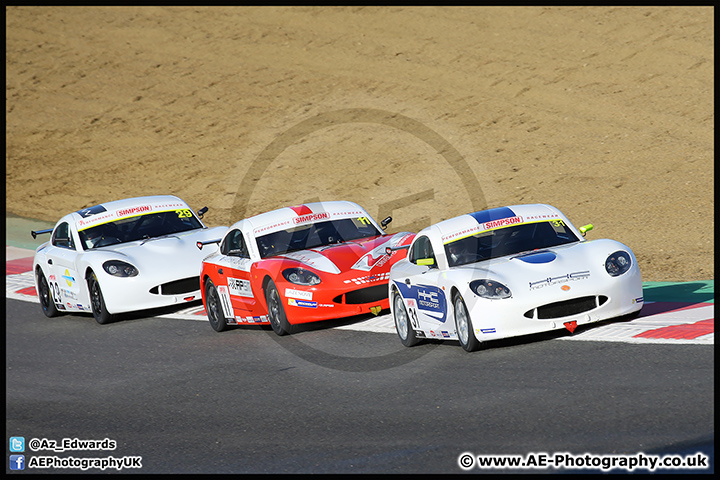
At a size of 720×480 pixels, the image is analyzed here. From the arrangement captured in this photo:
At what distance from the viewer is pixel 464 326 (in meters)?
9.49

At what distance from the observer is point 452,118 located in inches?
1029

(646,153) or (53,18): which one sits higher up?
(53,18)

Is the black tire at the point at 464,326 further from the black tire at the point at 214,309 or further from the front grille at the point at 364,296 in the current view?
the black tire at the point at 214,309

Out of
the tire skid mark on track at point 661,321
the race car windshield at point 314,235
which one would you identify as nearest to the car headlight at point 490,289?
the tire skid mark on track at point 661,321

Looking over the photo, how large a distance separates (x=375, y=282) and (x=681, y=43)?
19485 millimetres

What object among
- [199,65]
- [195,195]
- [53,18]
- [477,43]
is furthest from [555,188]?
[53,18]

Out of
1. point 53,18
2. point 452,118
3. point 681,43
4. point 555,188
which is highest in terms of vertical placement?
point 53,18

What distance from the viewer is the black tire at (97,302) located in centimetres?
1341

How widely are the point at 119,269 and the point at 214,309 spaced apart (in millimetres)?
1675

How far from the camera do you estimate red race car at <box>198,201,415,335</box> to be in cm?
1123

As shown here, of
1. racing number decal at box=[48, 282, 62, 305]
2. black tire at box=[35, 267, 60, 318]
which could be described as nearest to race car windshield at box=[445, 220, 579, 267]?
racing number decal at box=[48, 282, 62, 305]

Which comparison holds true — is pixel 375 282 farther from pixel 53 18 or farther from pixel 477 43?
pixel 53 18

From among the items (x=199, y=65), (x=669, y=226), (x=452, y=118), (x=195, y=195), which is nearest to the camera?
(x=669, y=226)

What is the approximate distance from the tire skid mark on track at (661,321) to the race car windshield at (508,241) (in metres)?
1.00
